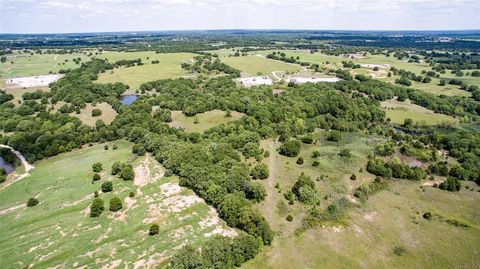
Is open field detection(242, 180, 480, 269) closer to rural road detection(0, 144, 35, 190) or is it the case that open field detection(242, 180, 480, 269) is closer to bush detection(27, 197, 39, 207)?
bush detection(27, 197, 39, 207)

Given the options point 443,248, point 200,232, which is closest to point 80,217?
point 200,232

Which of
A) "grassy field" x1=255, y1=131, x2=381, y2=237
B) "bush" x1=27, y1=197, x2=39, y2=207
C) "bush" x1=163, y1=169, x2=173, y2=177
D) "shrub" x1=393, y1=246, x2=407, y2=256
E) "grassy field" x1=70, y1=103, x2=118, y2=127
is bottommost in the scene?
"shrub" x1=393, y1=246, x2=407, y2=256

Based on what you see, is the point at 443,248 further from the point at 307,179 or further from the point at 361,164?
the point at 361,164

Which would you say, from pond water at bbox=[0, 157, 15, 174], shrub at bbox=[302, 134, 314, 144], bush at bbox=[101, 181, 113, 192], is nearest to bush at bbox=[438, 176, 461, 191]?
shrub at bbox=[302, 134, 314, 144]

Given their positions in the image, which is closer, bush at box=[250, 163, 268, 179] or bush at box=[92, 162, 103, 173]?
bush at box=[250, 163, 268, 179]

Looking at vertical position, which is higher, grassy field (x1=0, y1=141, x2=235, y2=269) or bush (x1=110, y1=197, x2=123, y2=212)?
bush (x1=110, y1=197, x2=123, y2=212)

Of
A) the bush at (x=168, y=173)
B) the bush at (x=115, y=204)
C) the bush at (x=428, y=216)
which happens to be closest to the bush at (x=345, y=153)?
the bush at (x=428, y=216)

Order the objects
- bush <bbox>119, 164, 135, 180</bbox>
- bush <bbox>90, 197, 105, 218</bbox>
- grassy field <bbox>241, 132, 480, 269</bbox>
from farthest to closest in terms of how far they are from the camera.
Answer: bush <bbox>119, 164, 135, 180</bbox>, bush <bbox>90, 197, 105, 218</bbox>, grassy field <bbox>241, 132, 480, 269</bbox>
